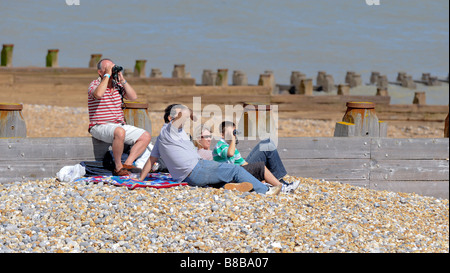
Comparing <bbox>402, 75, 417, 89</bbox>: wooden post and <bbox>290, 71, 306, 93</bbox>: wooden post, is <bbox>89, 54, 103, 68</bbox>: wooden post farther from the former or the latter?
<bbox>402, 75, 417, 89</bbox>: wooden post

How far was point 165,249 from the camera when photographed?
19.4ft

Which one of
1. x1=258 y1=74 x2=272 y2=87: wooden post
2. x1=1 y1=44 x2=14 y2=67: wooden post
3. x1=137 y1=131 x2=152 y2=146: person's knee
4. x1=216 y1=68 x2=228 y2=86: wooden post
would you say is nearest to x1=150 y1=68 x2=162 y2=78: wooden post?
x1=216 y1=68 x2=228 y2=86: wooden post

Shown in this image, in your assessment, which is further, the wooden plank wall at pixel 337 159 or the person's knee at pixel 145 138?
the wooden plank wall at pixel 337 159

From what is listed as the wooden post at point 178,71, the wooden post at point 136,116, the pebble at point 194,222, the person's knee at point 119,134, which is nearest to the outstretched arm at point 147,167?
the pebble at point 194,222

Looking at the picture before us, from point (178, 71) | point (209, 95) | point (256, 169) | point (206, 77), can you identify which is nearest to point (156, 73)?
point (178, 71)

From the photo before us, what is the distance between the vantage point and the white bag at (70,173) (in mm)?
7641

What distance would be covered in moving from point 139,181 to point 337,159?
104 inches

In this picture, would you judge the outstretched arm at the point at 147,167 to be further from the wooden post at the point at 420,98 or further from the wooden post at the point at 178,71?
the wooden post at the point at 178,71

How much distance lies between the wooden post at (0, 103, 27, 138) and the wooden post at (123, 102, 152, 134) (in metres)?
1.30

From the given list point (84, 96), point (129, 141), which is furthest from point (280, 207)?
point (84, 96)

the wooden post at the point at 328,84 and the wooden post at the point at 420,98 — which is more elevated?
the wooden post at the point at 328,84

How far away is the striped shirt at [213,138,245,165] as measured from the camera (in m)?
7.41

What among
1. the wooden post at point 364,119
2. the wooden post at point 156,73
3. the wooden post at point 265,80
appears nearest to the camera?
the wooden post at point 364,119
